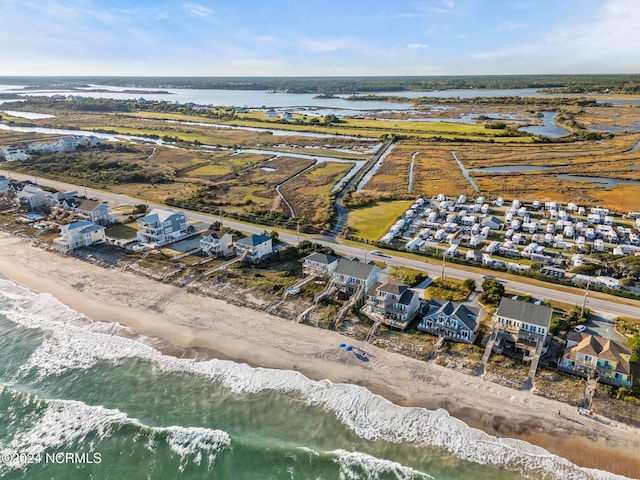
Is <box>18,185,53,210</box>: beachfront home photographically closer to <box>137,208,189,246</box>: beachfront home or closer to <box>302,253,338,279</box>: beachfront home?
<box>137,208,189,246</box>: beachfront home

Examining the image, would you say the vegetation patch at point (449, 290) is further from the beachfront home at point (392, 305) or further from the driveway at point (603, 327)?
the driveway at point (603, 327)

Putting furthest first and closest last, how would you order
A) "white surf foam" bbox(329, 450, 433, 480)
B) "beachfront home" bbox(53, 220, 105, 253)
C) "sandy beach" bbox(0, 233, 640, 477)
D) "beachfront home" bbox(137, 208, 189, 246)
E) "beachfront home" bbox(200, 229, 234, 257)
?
"beachfront home" bbox(137, 208, 189, 246), "beachfront home" bbox(53, 220, 105, 253), "beachfront home" bbox(200, 229, 234, 257), "sandy beach" bbox(0, 233, 640, 477), "white surf foam" bbox(329, 450, 433, 480)

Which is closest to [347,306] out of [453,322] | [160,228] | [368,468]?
[453,322]

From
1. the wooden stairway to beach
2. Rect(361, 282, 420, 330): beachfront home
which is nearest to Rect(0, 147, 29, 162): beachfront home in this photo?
the wooden stairway to beach

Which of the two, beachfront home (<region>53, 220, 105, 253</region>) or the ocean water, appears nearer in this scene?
the ocean water

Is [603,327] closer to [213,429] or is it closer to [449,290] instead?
[449,290]

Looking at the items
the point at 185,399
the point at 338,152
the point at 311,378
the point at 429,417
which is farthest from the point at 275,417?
the point at 338,152
